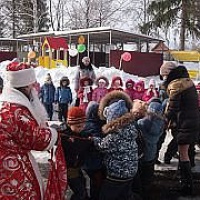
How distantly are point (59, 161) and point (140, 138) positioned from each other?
1810mm

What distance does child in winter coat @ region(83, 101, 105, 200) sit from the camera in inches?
176

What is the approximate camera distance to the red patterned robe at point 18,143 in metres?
2.99

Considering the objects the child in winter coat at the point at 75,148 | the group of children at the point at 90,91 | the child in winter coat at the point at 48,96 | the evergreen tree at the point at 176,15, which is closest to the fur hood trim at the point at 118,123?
the child in winter coat at the point at 75,148

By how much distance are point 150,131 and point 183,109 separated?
2.08ft

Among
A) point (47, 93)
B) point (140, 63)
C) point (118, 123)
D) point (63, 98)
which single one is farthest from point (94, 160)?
point (140, 63)

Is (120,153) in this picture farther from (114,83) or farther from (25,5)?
(25,5)

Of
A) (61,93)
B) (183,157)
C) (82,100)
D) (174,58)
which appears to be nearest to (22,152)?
(183,157)

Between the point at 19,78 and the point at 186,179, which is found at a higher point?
the point at 19,78

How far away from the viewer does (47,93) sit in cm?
1191

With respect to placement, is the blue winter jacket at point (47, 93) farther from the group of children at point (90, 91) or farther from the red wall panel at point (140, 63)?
the red wall panel at point (140, 63)

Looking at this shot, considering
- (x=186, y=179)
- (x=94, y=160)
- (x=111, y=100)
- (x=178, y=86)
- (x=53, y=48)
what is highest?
(x=53, y=48)

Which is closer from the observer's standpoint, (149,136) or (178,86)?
(149,136)

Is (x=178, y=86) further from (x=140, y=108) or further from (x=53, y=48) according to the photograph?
(x=53, y=48)

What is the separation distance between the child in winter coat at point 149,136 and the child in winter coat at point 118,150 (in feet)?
3.56
